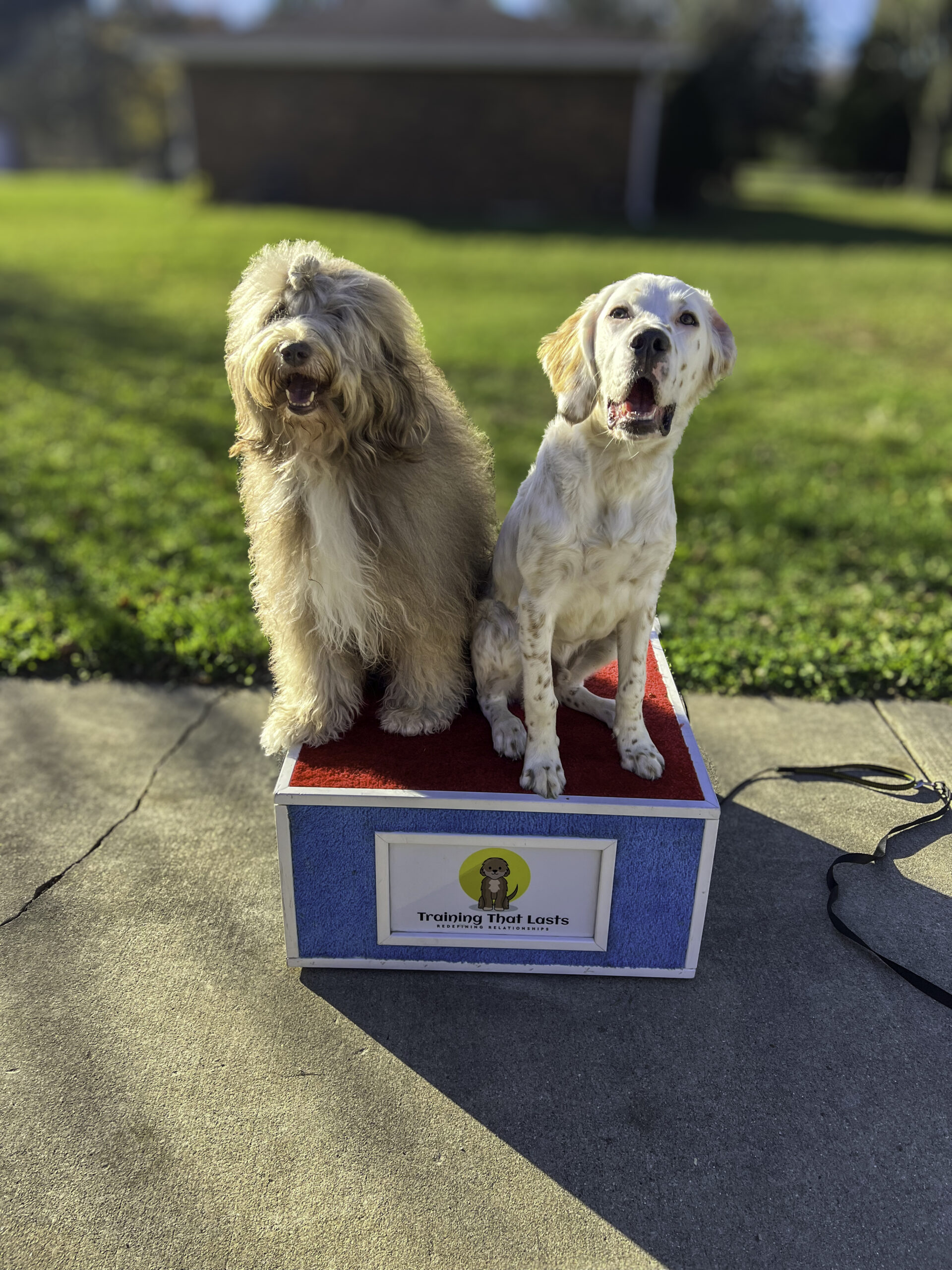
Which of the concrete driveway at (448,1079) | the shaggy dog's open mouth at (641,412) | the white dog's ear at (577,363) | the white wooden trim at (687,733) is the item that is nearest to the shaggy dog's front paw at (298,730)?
the concrete driveway at (448,1079)

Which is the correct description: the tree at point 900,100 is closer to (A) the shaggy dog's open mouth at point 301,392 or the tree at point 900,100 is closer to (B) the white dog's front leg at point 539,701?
(B) the white dog's front leg at point 539,701

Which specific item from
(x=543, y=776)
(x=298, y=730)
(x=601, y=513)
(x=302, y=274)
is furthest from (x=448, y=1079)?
(x=302, y=274)

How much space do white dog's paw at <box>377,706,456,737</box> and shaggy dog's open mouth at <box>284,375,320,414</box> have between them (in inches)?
45.2

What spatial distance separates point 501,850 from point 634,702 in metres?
0.66

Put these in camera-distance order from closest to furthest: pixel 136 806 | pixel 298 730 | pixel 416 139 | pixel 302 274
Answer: pixel 302 274 < pixel 298 730 < pixel 136 806 < pixel 416 139

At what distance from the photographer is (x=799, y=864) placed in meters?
3.65

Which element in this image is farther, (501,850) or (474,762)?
(474,762)

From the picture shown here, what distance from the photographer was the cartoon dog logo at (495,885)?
3016mm

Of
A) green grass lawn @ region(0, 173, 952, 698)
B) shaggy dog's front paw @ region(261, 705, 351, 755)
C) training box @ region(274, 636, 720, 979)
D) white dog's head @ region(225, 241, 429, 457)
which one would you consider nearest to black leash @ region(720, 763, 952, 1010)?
green grass lawn @ region(0, 173, 952, 698)

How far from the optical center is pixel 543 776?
9.73 ft

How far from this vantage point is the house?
867 inches

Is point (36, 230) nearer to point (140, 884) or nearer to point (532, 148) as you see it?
point (532, 148)

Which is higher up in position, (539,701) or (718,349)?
(718,349)

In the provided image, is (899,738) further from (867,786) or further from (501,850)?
(501,850)
